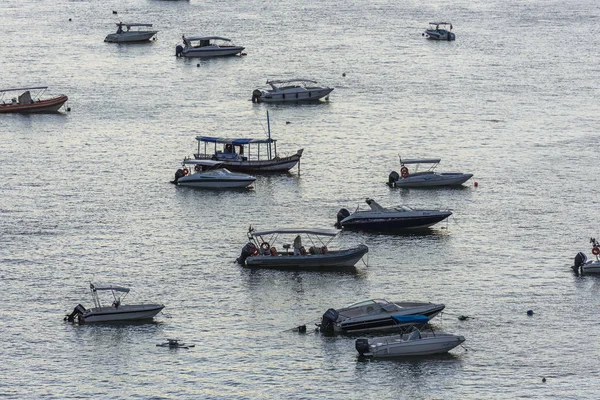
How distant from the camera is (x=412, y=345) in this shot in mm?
95188

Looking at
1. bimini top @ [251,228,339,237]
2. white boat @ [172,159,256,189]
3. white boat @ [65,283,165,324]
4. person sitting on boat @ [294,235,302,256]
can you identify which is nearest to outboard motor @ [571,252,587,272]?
bimini top @ [251,228,339,237]

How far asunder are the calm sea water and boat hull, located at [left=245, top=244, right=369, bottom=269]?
97cm

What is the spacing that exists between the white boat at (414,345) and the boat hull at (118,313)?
52.9 ft

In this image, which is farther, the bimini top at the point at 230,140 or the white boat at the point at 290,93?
the white boat at the point at 290,93

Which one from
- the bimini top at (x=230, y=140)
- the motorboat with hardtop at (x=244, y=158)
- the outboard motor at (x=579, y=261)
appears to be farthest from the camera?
the bimini top at (x=230, y=140)

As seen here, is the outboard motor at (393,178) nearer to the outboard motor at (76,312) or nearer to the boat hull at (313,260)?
the boat hull at (313,260)

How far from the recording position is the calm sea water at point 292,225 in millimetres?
93250

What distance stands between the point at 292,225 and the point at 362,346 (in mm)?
30900

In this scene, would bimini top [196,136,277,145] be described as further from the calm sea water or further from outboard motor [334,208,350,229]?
outboard motor [334,208,350,229]

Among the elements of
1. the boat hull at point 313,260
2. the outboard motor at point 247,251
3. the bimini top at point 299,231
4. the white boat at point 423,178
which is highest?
the white boat at point 423,178

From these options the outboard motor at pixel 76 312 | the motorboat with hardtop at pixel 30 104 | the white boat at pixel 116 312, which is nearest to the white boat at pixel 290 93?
the motorboat with hardtop at pixel 30 104

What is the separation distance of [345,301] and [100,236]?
A: 1019 inches

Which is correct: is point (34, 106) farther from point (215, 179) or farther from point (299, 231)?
point (299, 231)

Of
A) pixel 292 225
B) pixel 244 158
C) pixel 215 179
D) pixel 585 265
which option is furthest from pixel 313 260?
pixel 244 158
